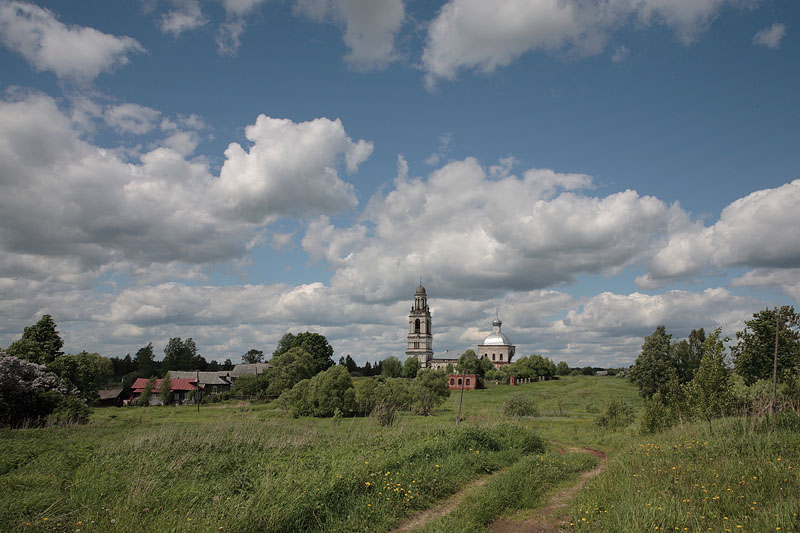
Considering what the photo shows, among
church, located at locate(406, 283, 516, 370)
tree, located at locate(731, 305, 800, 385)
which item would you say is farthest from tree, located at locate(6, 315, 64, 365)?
church, located at locate(406, 283, 516, 370)

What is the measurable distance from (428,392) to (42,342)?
36993 mm

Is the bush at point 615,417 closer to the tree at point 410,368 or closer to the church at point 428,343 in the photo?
the tree at point 410,368

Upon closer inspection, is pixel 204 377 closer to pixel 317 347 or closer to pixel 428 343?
pixel 317 347

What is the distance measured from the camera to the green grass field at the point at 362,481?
8555 millimetres

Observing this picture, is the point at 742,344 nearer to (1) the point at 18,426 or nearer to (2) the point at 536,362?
(1) the point at 18,426

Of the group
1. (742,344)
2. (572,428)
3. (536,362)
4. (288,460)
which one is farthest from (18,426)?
(536,362)

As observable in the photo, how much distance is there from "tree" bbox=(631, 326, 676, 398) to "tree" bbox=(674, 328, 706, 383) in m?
0.87

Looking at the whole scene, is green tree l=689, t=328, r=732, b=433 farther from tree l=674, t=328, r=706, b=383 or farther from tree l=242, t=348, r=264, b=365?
tree l=242, t=348, r=264, b=365

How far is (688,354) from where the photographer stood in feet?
162

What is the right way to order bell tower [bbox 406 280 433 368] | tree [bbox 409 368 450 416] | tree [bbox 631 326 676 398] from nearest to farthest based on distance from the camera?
tree [bbox 409 368 450 416], tree [bbox 631 326 676 398], bell tower [bbox 406 280 433 368]

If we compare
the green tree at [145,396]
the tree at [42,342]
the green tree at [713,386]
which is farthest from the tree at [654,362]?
the green tree at [145,396]

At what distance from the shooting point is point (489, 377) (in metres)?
99.4

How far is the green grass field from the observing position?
8555mm

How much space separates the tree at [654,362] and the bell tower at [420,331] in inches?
3052
